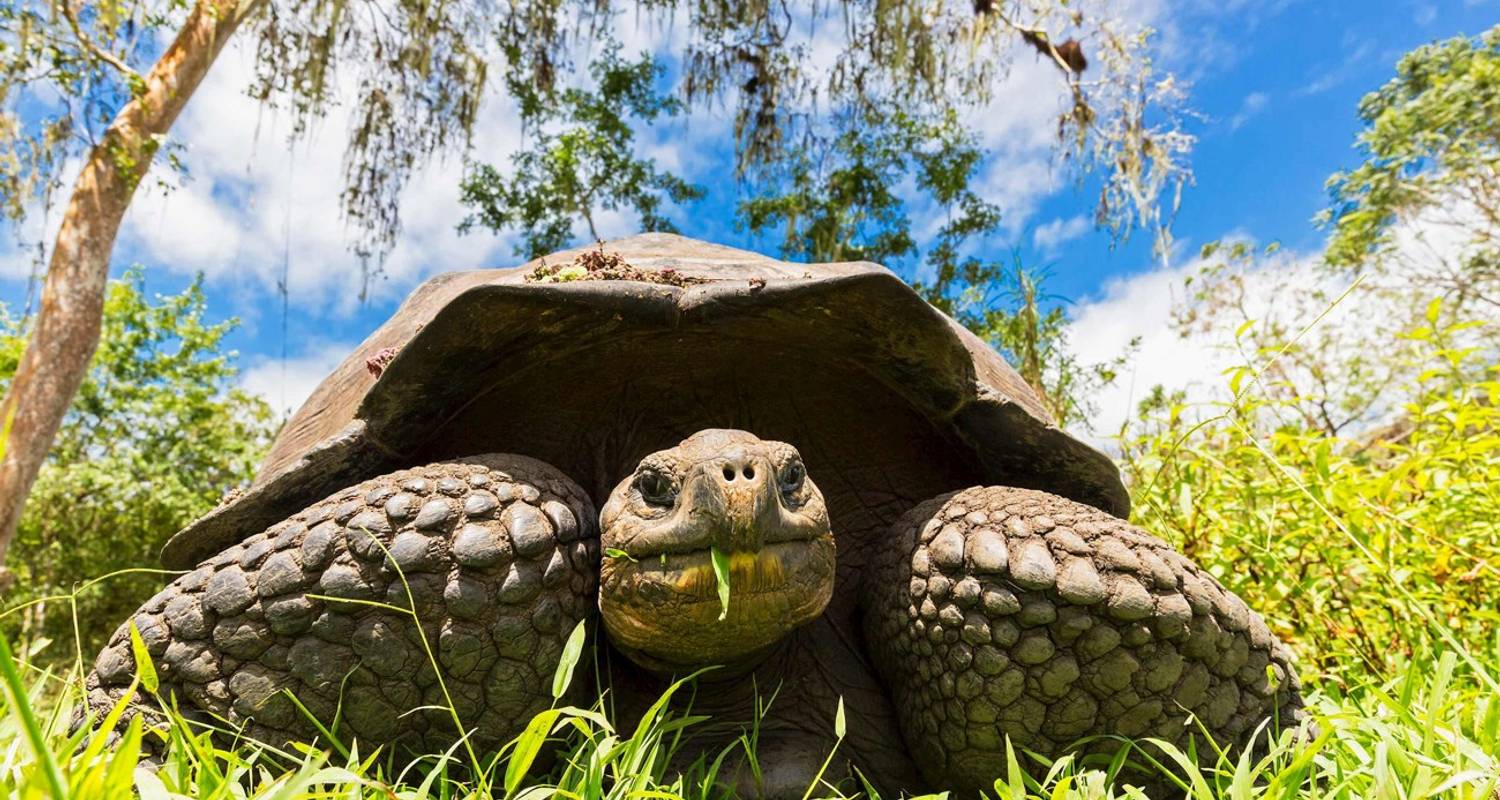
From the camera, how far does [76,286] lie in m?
7.18

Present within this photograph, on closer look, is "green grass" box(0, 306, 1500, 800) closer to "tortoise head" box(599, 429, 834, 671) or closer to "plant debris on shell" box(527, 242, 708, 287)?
"tortoise head" box(599, 429, 834, 671)

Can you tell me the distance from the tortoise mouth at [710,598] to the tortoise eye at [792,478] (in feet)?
0.39

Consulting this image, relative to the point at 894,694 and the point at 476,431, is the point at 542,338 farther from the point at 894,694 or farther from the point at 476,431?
the point at 894,694

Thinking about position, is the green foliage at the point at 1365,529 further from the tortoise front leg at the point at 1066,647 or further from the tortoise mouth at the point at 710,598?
the tortoise mouth at the point at 710,598

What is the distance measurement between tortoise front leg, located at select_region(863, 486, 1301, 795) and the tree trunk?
754cm

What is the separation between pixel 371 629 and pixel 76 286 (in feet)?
24.3

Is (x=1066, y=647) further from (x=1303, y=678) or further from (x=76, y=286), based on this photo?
(x=76, y=286)

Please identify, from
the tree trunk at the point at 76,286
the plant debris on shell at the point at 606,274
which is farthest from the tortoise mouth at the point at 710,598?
the tree trunk at the point at 76,286

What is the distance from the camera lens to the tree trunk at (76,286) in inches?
269

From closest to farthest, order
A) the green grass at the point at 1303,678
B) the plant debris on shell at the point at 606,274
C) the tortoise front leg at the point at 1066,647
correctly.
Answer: the green grass at the point at 1303,678, the tortoise front leg at the point at 1066,647, the plant debris on shell at the point at 606,274

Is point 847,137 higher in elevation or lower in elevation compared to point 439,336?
higher

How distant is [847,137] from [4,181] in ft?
30.7

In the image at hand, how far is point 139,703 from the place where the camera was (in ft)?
5.82

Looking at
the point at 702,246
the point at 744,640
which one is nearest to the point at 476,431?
the point at 744,640
